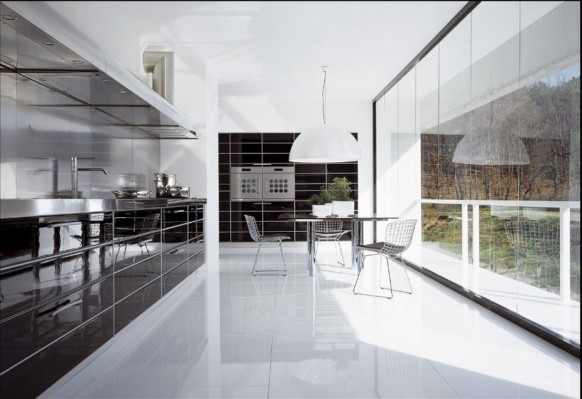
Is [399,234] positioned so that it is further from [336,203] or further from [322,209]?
[322,209]

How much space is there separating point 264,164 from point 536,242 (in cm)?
615

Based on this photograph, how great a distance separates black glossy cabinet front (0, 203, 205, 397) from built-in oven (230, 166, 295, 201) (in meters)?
5.08

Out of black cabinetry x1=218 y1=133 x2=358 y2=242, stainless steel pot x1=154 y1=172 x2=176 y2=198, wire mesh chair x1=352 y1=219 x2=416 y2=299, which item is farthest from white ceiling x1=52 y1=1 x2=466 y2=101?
wire mesh chair x1=352 y1=219 x2=416 y2=299

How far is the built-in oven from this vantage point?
9242 mm

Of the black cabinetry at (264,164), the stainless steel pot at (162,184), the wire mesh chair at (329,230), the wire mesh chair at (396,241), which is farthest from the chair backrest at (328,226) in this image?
the stainless steel pot at (162,184)

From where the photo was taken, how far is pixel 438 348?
324 centimetres

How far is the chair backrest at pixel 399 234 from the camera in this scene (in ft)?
17.1

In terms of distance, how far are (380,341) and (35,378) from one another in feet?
6.92

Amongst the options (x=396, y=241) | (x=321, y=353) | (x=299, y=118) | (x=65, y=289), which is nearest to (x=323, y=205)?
(x=396, y=241)

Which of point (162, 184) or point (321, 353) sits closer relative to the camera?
point (321, 353)

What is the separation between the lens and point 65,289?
8.25 feet

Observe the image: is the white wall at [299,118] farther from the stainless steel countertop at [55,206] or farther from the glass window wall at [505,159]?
the stainless steel countertop at [55,206]

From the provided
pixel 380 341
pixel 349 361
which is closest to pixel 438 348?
pixel 380 341

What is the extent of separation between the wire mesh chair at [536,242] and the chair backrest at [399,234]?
1.33 m
